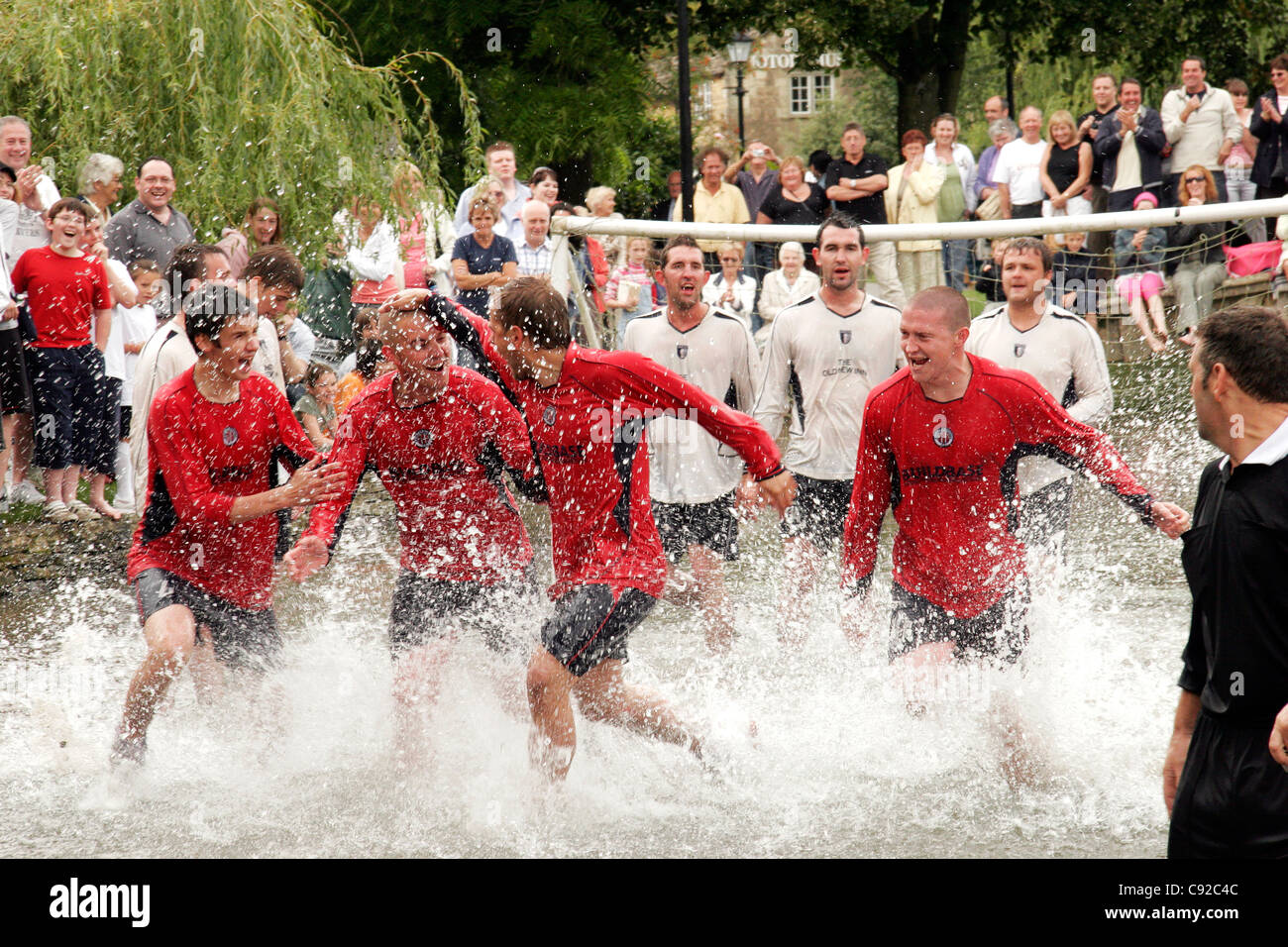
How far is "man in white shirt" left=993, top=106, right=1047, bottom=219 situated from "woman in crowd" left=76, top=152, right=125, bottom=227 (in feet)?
25.7

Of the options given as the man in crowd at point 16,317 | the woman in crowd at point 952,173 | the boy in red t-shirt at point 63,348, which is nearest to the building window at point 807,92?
the woman in crowd at point 952,173

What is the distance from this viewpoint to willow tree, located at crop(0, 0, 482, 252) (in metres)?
9.99

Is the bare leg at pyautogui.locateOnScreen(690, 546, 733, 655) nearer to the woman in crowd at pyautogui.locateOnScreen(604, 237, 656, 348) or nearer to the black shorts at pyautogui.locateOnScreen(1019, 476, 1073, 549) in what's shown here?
the black shorts at pyautogui.locateOnScreen(1019, 476, 1073, 549)

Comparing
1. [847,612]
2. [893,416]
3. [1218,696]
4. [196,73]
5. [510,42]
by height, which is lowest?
[847,612]

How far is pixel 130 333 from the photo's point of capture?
31.0ft

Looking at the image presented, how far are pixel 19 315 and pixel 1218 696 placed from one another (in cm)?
Result: 766

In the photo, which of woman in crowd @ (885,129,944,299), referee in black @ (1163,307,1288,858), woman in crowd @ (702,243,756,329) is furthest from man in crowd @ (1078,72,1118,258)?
referee in black @ (1163,307,1288,858)

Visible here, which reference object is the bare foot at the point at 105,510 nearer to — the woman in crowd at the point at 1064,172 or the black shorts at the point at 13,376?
the black shorts at the point at 13,376

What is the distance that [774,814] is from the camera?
5.06 m

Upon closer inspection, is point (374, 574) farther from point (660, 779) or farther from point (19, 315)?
point (660, 779)

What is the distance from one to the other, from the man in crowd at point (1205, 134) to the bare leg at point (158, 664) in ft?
32.8

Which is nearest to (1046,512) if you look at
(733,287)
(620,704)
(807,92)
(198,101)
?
(620,704)

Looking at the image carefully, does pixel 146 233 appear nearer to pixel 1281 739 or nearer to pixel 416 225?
pixel 416 225

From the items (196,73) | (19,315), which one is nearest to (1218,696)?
(19,315)
